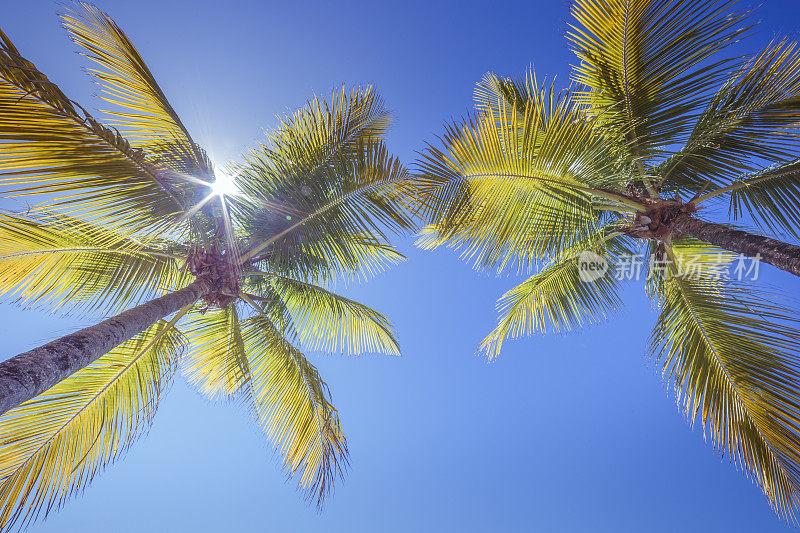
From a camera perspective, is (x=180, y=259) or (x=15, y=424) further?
(x=180, y=259)

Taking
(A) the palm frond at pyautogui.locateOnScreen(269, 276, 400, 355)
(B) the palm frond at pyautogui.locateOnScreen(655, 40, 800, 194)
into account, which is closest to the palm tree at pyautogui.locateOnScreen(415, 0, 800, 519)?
(B) the palm frond at pyautogui.locateOnScreen(655, 40, 800, 194)

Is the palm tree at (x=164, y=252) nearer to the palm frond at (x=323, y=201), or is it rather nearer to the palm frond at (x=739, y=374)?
the palm frond at (x=323, y=201)

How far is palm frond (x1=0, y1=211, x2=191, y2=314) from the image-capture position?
4543mm

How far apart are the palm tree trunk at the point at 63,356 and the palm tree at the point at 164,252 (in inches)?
0.6

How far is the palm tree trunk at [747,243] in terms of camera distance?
3.57 m

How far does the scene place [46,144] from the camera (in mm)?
3373

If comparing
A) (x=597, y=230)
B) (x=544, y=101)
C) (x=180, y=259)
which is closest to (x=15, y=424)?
(x=180, y=259)

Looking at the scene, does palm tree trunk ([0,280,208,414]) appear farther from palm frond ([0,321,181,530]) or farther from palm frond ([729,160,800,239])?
palm frond ([729,160,800,239])

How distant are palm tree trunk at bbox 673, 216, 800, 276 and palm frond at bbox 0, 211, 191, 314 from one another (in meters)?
6.24

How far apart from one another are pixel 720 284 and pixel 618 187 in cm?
150

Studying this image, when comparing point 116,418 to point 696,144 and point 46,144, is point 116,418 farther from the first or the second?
point 696,144

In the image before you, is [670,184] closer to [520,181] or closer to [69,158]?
[520,181]

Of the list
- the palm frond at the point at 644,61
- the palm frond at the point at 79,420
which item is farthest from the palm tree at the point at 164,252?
the palm frond at the point at 644,61

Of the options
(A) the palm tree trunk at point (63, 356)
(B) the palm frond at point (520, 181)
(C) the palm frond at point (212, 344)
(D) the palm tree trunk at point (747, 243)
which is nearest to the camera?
(A) the palm tree trunk at point (63, 356)
